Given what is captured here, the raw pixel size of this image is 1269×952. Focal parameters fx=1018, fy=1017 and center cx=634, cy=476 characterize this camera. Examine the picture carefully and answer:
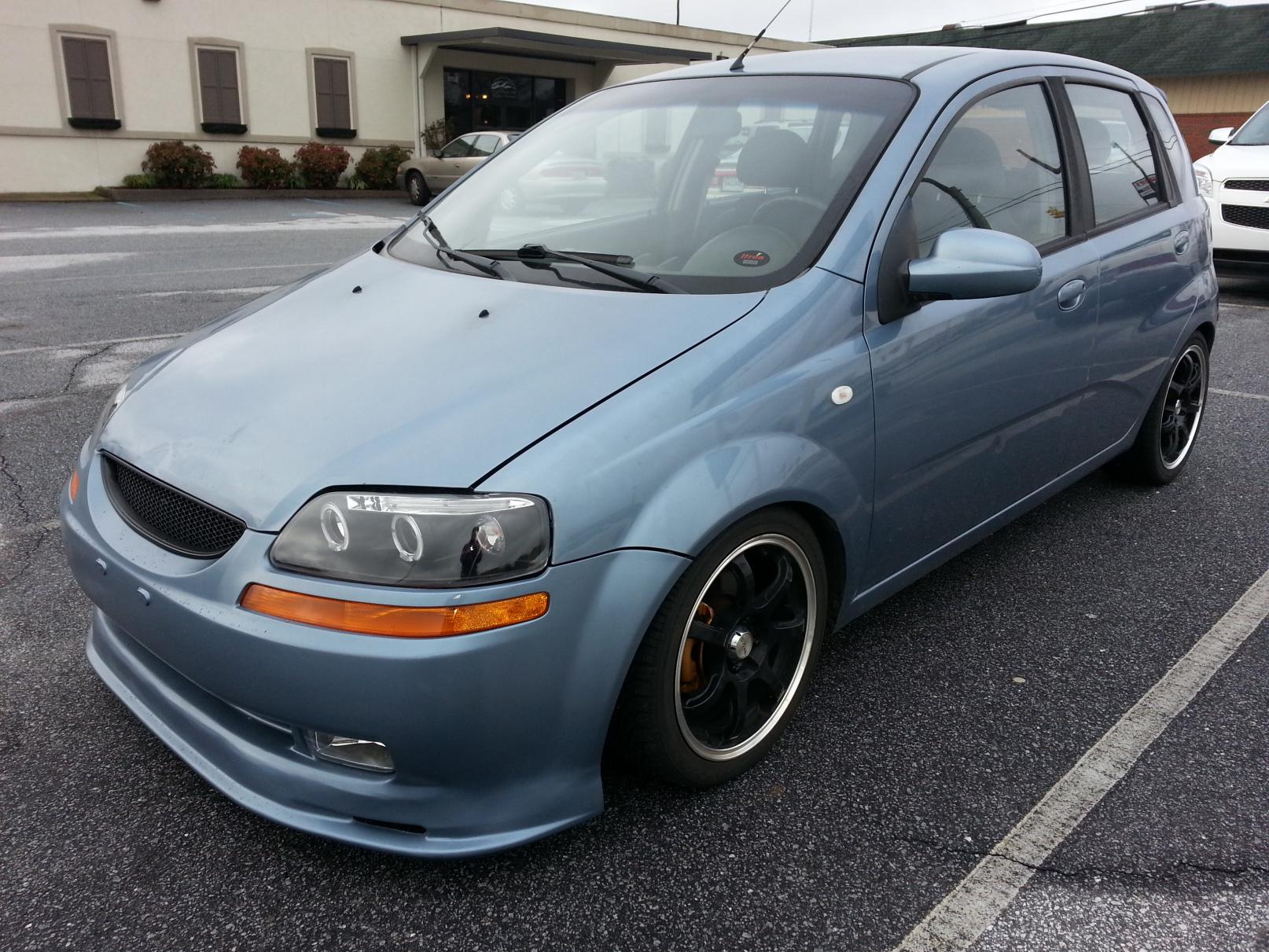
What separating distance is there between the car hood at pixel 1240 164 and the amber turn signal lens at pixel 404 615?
29.4 feet

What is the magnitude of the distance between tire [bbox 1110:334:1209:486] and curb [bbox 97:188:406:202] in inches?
769

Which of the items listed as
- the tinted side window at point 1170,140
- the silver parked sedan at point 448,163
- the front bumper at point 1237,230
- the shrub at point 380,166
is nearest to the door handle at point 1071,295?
the tinted side window at point 1170,140

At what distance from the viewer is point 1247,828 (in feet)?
7.34

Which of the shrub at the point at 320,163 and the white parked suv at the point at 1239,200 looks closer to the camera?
the white parked suv at the point at 1239,200

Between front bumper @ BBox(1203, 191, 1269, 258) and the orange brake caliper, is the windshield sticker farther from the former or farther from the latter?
front bumper @ BBox(1203, 191, 1269, 258)

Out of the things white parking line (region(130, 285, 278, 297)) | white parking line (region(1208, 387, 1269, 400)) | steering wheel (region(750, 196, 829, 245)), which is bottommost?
white parking line (region(1208, 387, 1269, 400))

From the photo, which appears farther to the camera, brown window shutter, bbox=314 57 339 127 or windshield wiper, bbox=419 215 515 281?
brown window shutter, bbox=314 57 339 127

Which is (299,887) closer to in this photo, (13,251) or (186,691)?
(186,691)

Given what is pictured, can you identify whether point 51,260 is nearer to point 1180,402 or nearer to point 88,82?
point 1180,402

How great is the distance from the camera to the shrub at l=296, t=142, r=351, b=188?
21.6 meters

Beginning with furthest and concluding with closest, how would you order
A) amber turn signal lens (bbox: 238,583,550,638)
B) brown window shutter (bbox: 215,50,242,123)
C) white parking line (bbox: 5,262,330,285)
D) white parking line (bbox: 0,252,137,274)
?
brown window shutter (bbox: 215,50,242,123), white parking line (bbox: 0,252,137,274), white parking line (bbox: 5,262,330,285), amber turn signal lens (bbox: 238,583,550,638)

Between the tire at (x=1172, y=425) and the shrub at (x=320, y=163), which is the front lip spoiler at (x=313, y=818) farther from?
the shrub at (x=320, y=163)

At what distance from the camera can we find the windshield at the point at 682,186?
254 cm

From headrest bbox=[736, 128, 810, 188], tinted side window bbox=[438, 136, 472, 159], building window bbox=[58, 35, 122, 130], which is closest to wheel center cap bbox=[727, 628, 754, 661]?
headrest bbox=[736, 128, 810, 188]
